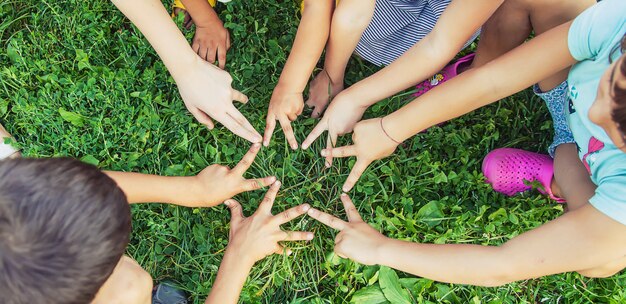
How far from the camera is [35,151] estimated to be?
1930 mm

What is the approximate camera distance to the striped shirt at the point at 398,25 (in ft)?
5.90

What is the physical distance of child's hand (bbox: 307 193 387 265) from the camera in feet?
5.56

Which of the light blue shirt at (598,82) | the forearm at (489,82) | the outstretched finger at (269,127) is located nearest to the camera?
the light blue shirt at (598,82)

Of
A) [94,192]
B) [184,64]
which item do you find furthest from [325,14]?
[94,192]

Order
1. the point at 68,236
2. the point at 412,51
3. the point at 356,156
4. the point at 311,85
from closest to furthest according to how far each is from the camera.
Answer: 1. the point at 68,236
2. the point at 412,51
3. the point at 356,156
4. the point at 311,85

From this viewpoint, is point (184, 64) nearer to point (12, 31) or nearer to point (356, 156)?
point (356, 156)

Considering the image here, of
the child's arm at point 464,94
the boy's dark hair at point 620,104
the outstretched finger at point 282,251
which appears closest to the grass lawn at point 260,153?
the outstretched finger at point 282,251

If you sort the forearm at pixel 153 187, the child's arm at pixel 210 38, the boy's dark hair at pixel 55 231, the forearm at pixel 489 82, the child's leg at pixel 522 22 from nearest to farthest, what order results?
the boy's dark hair at pixel 55 231 → the forearm at pixel 489 82 → the child's leg at pixel 522 22 → the forearm at pixel 153 187 → the child's arm at pixel 210 38

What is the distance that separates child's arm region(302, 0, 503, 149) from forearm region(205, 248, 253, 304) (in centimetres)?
46

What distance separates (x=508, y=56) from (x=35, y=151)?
1.60 meters

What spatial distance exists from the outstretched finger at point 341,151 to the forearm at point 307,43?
0.75 ft

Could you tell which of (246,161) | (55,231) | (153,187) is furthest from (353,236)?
(55,231)

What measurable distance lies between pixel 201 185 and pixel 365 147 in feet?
1.83

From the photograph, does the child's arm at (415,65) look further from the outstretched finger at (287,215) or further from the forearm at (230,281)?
the forearm at (230,281)
